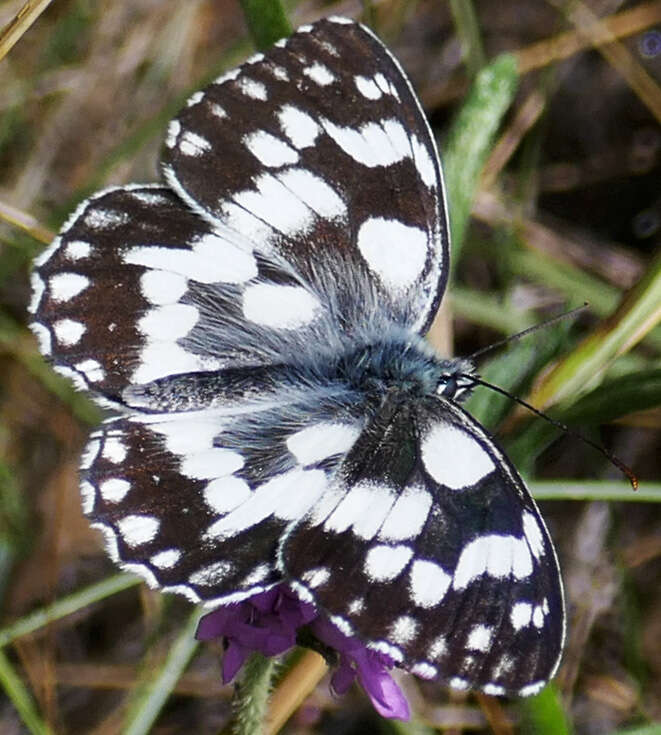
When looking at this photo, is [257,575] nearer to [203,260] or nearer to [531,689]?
[531,689]

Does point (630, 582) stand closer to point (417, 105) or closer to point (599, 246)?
point (599, 246)

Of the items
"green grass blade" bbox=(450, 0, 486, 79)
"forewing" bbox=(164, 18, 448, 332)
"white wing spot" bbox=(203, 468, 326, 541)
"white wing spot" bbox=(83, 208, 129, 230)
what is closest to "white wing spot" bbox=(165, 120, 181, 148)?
"forewing" bbox=(164, 18, 448, 332)

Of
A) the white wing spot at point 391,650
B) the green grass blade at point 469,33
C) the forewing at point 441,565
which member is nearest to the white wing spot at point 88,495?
the forewing at point 441,565

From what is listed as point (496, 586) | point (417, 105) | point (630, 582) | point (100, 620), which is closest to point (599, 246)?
point (630, 582)

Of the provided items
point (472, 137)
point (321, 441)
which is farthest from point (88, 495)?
point (472, 137)

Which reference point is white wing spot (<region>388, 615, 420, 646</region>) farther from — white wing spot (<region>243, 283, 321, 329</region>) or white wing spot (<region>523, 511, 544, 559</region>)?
white wing spot (<region>243, 283, 321, 329</region>)
